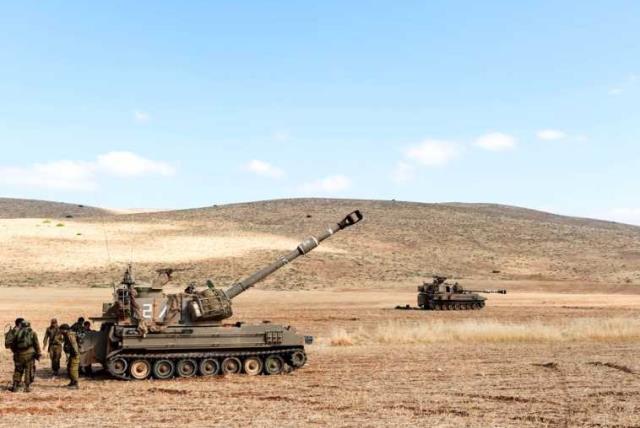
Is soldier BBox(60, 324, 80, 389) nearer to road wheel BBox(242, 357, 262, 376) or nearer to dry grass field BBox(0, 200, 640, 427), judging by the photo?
dry grass field BBox(0, 200, 640, 427)

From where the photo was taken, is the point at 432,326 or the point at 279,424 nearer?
the point at 279,424

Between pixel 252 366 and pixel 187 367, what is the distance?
5.55 ft

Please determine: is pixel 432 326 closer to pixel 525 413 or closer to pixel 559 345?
pixel 559 345

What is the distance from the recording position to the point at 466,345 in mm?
27078

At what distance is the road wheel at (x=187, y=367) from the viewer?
786 inches

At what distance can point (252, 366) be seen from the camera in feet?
67.6

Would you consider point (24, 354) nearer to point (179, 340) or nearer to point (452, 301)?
point (179, 340)

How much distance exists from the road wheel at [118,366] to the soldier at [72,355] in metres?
0.89

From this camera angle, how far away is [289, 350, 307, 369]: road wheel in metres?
20.8

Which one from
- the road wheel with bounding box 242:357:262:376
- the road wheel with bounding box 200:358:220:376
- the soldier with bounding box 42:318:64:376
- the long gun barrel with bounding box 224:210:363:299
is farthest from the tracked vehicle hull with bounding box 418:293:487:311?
the soldier with bounding box 42:318:64:376

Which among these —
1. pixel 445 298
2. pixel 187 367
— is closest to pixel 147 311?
pixel 187 367

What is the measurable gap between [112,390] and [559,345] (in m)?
15.6

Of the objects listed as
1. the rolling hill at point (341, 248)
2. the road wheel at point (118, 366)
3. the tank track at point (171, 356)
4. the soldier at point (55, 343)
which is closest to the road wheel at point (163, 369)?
the tank track at point (171, 356)

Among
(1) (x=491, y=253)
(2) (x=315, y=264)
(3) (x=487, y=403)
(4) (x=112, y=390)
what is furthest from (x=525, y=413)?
(1) (x=491, y=253)
